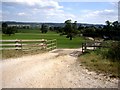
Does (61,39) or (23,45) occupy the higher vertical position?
(23,45)

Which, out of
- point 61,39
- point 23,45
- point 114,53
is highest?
point 23,45

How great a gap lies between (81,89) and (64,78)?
73.4 inches

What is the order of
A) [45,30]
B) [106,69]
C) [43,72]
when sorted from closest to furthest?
1. [43,72]
2. [106,69]
3. [45,30]

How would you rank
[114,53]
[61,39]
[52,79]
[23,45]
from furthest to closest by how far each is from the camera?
1. [61,39]
2. [23,45]
3. [114,53]
4. [52,79]

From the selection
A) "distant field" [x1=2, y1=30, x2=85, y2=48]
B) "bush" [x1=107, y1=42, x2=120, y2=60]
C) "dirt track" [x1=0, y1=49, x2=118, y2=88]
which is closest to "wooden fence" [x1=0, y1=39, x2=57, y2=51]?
"bush" [x1=107, y1=42, x2=120, y2=60]

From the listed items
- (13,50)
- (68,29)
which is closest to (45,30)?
(68,29)

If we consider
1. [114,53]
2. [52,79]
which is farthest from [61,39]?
[52,79]

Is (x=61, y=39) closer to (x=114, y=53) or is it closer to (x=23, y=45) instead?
(x=23, y=45)

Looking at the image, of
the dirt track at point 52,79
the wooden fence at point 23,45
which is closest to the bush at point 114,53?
the dirt track at point 52,79

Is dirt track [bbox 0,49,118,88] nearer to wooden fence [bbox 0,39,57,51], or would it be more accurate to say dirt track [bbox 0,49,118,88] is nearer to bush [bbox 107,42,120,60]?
bush [bbox 107,42,120,60]

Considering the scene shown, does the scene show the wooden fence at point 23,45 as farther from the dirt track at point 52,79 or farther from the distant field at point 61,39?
the distant field at point 61,39

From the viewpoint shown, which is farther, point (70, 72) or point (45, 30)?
point (45, 30)

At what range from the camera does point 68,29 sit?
99750 millimetres

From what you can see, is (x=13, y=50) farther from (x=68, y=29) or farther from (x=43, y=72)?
(x=68, y=29)
